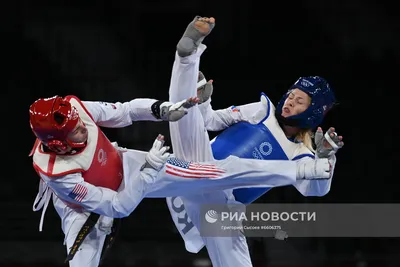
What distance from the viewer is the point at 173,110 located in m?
3.95

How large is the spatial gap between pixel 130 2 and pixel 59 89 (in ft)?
3.53

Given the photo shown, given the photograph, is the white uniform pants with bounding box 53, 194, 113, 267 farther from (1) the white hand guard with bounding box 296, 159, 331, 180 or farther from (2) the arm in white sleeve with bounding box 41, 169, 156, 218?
(1) the white hand guard with bounding box 296, 159, 331, 180

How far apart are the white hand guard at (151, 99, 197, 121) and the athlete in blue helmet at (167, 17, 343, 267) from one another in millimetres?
87

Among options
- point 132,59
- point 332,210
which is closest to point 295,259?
point 332,210

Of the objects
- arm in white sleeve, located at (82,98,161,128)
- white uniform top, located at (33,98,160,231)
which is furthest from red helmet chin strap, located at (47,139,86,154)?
arm in white sleeve, located at (82,98,161,128)

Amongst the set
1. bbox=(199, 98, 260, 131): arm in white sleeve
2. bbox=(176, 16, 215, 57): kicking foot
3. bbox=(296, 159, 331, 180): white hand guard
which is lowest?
bbox=(296, 159, 331, 180): white hand guard

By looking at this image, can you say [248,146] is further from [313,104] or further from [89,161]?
[89,161]

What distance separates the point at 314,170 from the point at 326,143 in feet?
0.52

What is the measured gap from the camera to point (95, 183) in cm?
400

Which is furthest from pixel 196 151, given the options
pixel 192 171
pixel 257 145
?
pixel 257 145

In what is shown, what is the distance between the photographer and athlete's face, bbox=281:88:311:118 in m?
4.32

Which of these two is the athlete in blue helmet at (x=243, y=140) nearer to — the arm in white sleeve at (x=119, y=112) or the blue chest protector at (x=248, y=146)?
the blue chest protector at (x=248, y=146)

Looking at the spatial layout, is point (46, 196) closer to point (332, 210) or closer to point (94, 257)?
point (94, 257)

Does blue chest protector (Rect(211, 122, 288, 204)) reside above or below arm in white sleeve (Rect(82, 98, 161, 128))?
below
